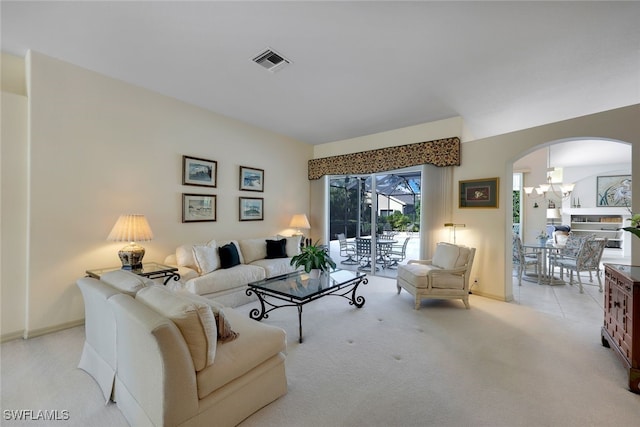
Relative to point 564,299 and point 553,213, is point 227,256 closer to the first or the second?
point 564,299

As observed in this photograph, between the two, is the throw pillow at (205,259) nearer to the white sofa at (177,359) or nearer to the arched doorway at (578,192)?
the white sofa at (177,359)

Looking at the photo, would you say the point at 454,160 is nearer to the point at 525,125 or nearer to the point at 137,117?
the point at 525,125

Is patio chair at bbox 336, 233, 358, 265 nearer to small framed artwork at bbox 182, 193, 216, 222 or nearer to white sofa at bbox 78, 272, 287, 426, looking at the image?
small framed artwork at bbox 182, 193, 216, 222

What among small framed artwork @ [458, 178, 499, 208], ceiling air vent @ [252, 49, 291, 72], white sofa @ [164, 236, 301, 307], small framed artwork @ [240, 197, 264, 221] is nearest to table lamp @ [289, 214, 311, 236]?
small framed artwork @ [240, 197, 264, 221]

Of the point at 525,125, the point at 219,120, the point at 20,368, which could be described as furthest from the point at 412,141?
the point at 20,368

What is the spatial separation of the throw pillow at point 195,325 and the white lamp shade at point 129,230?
1.98 m

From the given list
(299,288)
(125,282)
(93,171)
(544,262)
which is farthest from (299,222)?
(544,262)

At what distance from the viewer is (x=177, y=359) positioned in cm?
141

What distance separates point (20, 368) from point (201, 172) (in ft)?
9.84

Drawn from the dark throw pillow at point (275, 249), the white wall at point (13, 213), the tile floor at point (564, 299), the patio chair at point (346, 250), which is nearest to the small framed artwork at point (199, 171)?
the dark throw pillow at point (275, 249)

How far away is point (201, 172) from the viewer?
173 inches

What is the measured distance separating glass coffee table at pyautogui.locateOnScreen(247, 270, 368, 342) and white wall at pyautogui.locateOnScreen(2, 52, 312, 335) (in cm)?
175

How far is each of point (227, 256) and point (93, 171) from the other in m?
2.01

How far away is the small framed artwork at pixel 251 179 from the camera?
16.5ft
